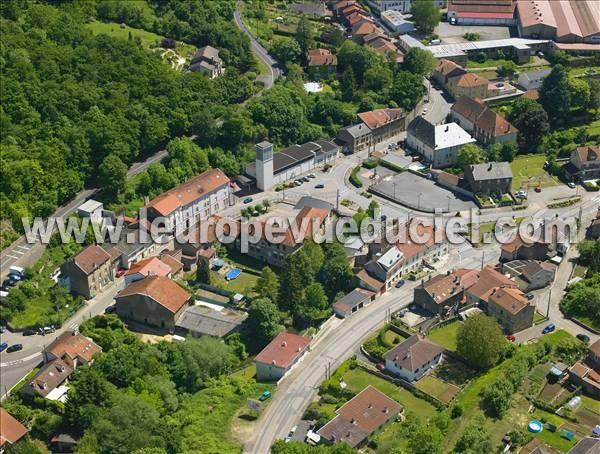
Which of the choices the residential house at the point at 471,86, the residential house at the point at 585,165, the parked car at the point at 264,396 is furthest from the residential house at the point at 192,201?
the residential house at the point at 585,165

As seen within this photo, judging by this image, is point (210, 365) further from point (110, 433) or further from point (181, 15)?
point (181, 15)

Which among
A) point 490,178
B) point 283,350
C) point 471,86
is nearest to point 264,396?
point 283,350

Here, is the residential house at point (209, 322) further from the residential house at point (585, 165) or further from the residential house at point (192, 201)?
the residential house at point (585, 165)

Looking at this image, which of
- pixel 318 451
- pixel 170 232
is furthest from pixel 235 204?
pixel 318 451

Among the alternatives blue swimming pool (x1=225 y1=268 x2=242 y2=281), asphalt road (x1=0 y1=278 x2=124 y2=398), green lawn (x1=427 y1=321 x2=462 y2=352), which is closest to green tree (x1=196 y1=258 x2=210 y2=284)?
blue swimming pool (x1=225 y1=268 x2=242 y2=281)

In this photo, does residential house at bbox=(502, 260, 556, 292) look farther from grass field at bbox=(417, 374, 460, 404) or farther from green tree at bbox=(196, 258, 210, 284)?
green tree at bbox=(196, 258, 210, 284)

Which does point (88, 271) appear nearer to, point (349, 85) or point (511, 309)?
point (511, 309)
